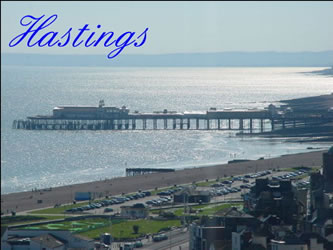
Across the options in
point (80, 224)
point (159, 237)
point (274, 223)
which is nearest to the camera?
point (274, 223)

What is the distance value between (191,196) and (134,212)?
321 centimetres

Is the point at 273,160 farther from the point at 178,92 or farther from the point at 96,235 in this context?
the point at 178,92

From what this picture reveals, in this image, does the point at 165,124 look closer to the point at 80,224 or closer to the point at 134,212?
the point at 134,212

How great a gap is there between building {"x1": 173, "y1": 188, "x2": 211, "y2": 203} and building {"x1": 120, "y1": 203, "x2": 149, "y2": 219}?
2333 millimetres

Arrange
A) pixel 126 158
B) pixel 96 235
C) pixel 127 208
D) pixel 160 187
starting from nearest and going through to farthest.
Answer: pixel 96 235, pixel 127 208, pixel 160 187, pixel 126 158

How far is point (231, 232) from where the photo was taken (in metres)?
18.9

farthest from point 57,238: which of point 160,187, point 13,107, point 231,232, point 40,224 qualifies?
point 13,107

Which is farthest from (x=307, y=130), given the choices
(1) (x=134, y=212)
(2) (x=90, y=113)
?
(1) (x=134, y=212)

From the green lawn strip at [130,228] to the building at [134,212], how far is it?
134cm

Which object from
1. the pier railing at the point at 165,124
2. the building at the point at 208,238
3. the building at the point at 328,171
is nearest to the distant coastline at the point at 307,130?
the pier railing at the point at 165,124

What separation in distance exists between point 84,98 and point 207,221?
93203 millimetres

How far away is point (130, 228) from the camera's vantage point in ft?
86.8

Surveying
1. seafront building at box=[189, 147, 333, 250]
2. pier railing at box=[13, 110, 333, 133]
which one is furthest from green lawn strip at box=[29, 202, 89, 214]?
pier railing at box=[13, 110, 333, 133]

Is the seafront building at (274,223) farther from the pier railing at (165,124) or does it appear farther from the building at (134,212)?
the pier railing at (165,124)
